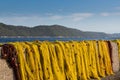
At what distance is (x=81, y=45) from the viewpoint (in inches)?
732

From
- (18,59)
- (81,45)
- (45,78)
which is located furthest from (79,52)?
(18,59)

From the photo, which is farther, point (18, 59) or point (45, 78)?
point (45, 78)

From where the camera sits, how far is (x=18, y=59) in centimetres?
1405

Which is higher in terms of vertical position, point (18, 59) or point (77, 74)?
point (18, 59)

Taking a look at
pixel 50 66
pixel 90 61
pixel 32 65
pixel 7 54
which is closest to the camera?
pixel 7 54

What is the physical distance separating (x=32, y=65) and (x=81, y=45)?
15.4 ft

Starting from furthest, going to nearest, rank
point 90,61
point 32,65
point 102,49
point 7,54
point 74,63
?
point 102,49
point 90,61
point 74,63
point 32,65
point 7,54

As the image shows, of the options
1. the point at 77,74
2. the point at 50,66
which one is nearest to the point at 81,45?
the point at 77,74

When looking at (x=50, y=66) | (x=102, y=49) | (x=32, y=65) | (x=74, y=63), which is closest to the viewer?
(x=32, y=65)

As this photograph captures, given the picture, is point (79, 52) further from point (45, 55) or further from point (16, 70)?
point (16, 70)

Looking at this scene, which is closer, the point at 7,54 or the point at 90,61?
the point at 7,54

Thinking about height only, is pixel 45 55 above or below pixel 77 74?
above

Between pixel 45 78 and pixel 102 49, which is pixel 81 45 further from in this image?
pixel 45 78

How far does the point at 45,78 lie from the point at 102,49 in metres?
6.22
